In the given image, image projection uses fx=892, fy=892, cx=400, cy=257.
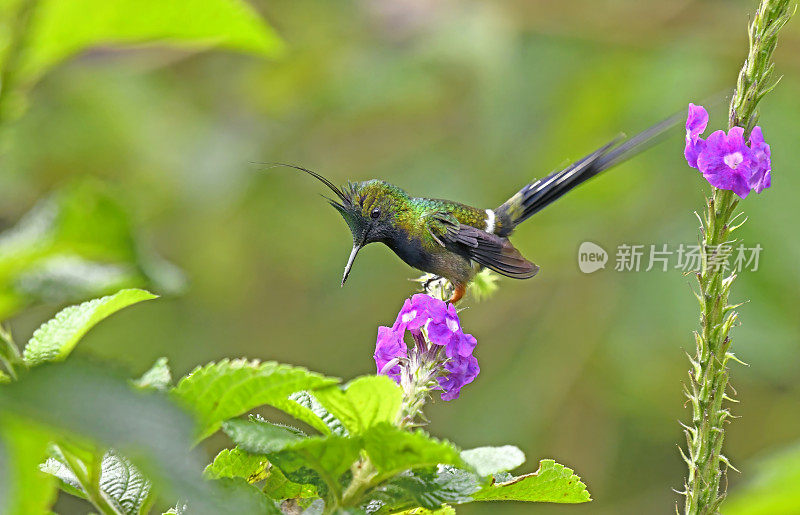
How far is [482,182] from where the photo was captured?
3967 mm

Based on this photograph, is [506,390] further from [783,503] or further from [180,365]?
[783,503]

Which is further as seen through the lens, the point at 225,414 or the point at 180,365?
the point at 180,365

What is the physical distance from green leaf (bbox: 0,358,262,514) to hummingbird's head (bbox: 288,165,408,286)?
95 centimetres

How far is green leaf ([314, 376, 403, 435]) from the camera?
83 centimetres

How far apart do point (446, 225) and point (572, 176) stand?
30cm

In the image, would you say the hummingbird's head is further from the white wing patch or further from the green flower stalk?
the green flower stalk

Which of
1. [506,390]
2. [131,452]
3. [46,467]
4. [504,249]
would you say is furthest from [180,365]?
[131,452]

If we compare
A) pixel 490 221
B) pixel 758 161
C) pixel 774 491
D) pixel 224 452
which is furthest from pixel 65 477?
pixel 490 221

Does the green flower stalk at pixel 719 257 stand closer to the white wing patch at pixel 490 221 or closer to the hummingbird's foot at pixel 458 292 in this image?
the hummingbird's foot at pixel 458 292

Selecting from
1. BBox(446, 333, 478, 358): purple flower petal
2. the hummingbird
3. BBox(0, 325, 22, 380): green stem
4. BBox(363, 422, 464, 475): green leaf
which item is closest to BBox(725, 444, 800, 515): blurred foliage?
BBox(363, 422, 464, 475): green leaf

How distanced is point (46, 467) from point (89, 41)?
47 cm

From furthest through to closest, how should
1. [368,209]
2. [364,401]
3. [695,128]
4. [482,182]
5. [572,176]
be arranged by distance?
[482,182]
[572,176]
[368,209]
[695,128]
[364,401]

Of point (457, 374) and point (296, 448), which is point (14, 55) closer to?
point (296, 448)

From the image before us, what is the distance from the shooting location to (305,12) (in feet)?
13.6
